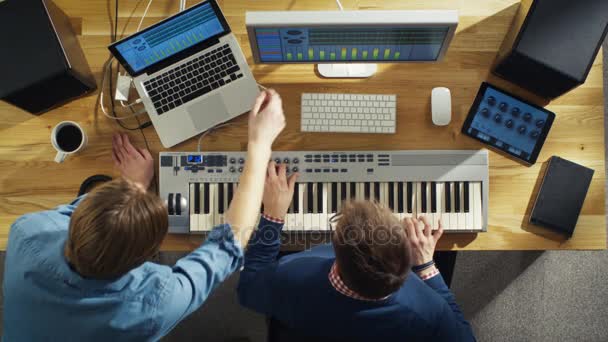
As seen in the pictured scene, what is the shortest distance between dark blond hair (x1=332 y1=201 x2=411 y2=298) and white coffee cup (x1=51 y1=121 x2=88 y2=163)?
0.93m

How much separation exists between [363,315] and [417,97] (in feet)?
2.48

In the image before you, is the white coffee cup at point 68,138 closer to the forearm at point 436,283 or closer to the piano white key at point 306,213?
the piano white key at point 306,213

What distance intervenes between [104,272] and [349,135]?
34.4 inches

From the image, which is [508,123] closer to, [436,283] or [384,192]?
[384,192]

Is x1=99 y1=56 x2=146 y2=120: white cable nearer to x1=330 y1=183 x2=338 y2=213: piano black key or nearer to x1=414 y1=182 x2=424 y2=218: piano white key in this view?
x1=330 y1=183 x2=338 y2=213: piano black key

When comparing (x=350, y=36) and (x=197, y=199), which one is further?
(x=197, y=199)

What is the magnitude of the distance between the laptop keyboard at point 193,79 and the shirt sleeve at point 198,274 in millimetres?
492

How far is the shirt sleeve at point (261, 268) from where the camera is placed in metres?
1.35

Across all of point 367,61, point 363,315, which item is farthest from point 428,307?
point 367,61

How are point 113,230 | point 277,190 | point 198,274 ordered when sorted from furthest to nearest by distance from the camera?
point 277,190, point 198,274, point 113,230

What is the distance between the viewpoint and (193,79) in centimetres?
147

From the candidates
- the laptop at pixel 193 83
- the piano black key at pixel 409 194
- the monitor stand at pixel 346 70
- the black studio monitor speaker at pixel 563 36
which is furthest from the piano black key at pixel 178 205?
the black studio monitor speaker at pixel 563 36

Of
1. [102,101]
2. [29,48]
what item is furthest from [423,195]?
[29,48]

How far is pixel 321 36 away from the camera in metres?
1.25
